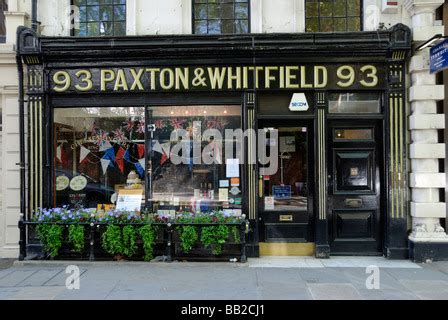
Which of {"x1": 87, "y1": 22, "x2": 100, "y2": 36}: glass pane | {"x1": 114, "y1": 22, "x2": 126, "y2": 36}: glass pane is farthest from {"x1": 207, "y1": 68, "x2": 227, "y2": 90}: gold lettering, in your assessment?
{"x1": 87, "y1": 22, "x2": 100, "y2": 36}: glass pane

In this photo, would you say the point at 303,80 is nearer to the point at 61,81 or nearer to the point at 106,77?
the point at 106,77

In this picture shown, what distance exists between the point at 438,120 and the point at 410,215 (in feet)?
6.01

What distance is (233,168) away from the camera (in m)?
8.29

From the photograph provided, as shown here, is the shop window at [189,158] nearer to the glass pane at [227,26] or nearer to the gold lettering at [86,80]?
the gold lettering at [86,80]

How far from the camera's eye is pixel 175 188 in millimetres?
8422

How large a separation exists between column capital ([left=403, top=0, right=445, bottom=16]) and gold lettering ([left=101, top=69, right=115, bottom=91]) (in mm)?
5794

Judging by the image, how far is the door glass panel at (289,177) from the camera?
8328 millimetres

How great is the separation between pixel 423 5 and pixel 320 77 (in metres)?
2.25

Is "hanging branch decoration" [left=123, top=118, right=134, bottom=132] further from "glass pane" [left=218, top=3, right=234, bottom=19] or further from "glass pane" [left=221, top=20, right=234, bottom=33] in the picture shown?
"glass pane" [left=218, top=3, right=234, bottom=19]

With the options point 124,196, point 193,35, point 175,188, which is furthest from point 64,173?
point 193,35

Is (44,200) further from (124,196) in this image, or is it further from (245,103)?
(245,103)

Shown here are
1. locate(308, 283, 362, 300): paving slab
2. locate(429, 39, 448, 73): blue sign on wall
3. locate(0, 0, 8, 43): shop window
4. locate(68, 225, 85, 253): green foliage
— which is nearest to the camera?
locate(308, 283, 362, 300): paving slab

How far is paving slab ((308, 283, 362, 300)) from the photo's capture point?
18.8ft

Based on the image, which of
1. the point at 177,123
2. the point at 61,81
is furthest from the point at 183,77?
the point at 61,81
